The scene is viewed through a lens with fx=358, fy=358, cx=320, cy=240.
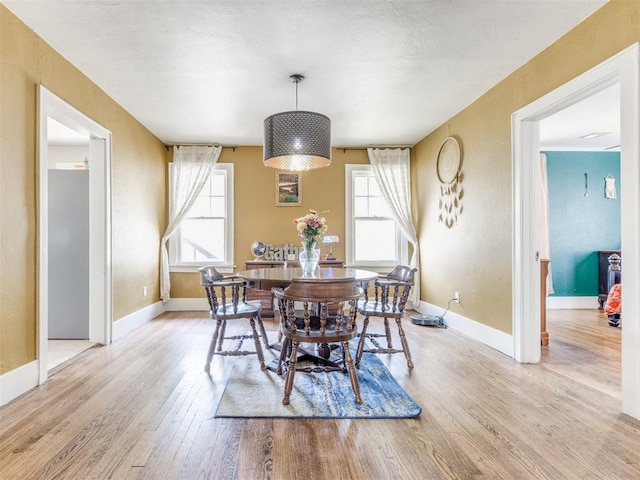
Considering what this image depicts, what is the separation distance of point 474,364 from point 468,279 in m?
1.22

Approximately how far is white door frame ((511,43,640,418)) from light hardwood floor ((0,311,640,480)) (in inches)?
11.3

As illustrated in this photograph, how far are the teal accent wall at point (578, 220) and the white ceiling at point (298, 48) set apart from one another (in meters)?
2.89

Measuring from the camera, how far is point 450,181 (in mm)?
4414

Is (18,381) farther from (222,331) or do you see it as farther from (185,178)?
(185,178)

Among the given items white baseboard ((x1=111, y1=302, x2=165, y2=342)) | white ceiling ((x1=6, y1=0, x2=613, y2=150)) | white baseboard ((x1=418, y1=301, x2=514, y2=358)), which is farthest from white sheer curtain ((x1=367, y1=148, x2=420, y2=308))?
white baseboard ((x1=111, y1=302, x2=165, y2=342))

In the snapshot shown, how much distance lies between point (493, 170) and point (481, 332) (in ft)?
5.43

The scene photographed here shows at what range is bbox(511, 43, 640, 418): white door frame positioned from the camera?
6.81 ft

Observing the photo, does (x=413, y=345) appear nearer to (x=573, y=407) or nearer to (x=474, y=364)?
(x=474, y=364)

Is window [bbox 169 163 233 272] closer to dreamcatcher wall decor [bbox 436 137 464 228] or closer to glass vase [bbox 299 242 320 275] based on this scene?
glass vase [bbox 299 242 320 275]

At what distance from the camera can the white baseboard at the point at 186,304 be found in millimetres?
5438

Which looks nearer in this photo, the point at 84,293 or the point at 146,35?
the point at 146,35

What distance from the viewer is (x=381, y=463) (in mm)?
1645

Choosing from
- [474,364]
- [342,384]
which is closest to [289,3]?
[342,384]

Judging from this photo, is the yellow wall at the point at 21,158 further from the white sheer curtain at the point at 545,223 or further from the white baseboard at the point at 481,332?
the white sheer curtain at the point at 545,223
